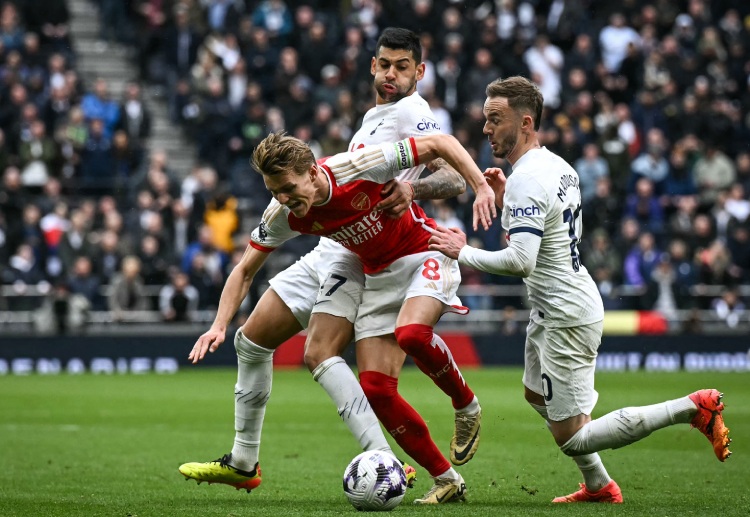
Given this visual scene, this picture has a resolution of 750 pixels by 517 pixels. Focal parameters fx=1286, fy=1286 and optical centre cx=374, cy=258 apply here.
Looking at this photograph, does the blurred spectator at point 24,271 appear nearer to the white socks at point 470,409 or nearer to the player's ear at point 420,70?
the player's ear at point 420,70

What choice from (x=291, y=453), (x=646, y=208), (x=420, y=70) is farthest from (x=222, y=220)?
(x=420, y=70)

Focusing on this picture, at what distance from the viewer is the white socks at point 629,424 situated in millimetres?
7512

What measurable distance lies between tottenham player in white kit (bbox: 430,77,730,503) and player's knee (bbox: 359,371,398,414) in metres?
0.92

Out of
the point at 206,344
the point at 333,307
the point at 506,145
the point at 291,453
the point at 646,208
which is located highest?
the point at 506,145

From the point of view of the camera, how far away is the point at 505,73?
80.1 ft

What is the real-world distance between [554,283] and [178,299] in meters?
13.9

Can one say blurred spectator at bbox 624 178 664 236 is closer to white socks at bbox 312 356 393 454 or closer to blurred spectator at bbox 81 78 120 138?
blurred spectator at bbox 81 78 120 138

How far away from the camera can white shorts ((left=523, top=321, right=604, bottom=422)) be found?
773 cm

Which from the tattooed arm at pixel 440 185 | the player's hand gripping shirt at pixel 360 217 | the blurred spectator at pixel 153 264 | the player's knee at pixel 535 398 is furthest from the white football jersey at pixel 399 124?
the blurred spectator at pixel 153 264

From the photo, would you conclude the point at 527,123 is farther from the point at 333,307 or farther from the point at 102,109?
the point at 102,109

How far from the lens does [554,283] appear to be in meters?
7.79

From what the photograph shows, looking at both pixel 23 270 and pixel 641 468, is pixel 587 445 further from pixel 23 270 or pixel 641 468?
pixel 23 270

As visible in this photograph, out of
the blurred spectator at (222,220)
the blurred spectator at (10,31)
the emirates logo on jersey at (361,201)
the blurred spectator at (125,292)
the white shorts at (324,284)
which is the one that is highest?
the blurred spectator at (10,31)

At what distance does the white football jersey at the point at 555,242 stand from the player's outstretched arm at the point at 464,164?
143 mm
